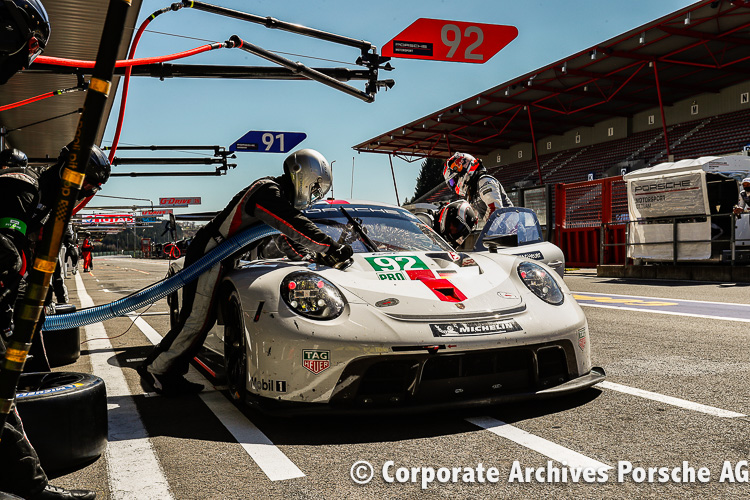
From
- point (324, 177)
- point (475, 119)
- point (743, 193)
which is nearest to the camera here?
point (324, 177)

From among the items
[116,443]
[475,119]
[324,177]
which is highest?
[475,119]

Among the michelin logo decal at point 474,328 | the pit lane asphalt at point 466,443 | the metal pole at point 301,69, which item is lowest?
the pit lane asphalt at point 466,443

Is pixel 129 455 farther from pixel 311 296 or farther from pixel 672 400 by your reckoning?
pixel 672 400

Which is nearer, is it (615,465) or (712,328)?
(615,465)

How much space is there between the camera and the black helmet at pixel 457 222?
20.1 ft

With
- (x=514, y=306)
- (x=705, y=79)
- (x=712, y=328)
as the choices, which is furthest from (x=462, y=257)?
(x=705, y=79)

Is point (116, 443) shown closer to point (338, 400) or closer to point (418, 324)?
point (338, 400)

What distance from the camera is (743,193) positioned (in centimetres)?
1286

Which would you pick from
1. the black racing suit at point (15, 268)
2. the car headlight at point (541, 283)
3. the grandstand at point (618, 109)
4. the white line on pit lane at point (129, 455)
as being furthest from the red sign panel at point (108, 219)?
the black racing suit at point (15, 268)

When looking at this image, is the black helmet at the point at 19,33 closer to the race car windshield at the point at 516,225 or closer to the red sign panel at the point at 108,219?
the race car windshield at the point at 516,225

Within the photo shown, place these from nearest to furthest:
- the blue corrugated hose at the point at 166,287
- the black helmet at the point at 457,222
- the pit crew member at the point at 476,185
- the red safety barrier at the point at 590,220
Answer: the blue corrugated hose at the point at 166,287 < the black helmet at the point at 457,222 < the pit crew member at the point at 476,185 < the red safety barrier at the point at 590,220

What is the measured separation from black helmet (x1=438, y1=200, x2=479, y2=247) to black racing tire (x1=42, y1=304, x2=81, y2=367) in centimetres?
338

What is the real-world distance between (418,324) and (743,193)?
479 inches

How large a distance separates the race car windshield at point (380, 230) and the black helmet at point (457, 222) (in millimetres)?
1232
